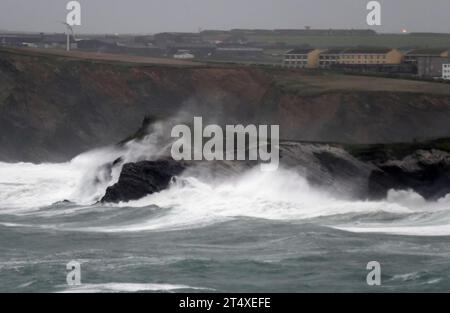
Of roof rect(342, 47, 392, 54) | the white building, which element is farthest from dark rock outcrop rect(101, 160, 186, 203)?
roof rect(342, 47, 392, 54)

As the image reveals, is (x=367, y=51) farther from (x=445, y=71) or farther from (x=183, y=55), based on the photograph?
(x=183, y=55)

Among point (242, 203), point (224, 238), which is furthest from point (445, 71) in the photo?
point (224, 238)

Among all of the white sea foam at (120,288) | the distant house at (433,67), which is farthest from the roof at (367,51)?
the white sea foam at (120,288)

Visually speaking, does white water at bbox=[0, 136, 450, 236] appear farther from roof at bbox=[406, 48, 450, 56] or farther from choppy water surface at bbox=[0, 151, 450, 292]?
roof at bbox=[406, 48, 450, 56]

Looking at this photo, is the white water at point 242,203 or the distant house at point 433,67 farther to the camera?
the distant house at point 433,67

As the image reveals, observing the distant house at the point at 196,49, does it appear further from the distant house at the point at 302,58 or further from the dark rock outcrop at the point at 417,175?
the dark rock outcrop at the point at 417,175

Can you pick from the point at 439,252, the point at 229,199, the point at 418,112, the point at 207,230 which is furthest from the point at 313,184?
the point at 418,112
